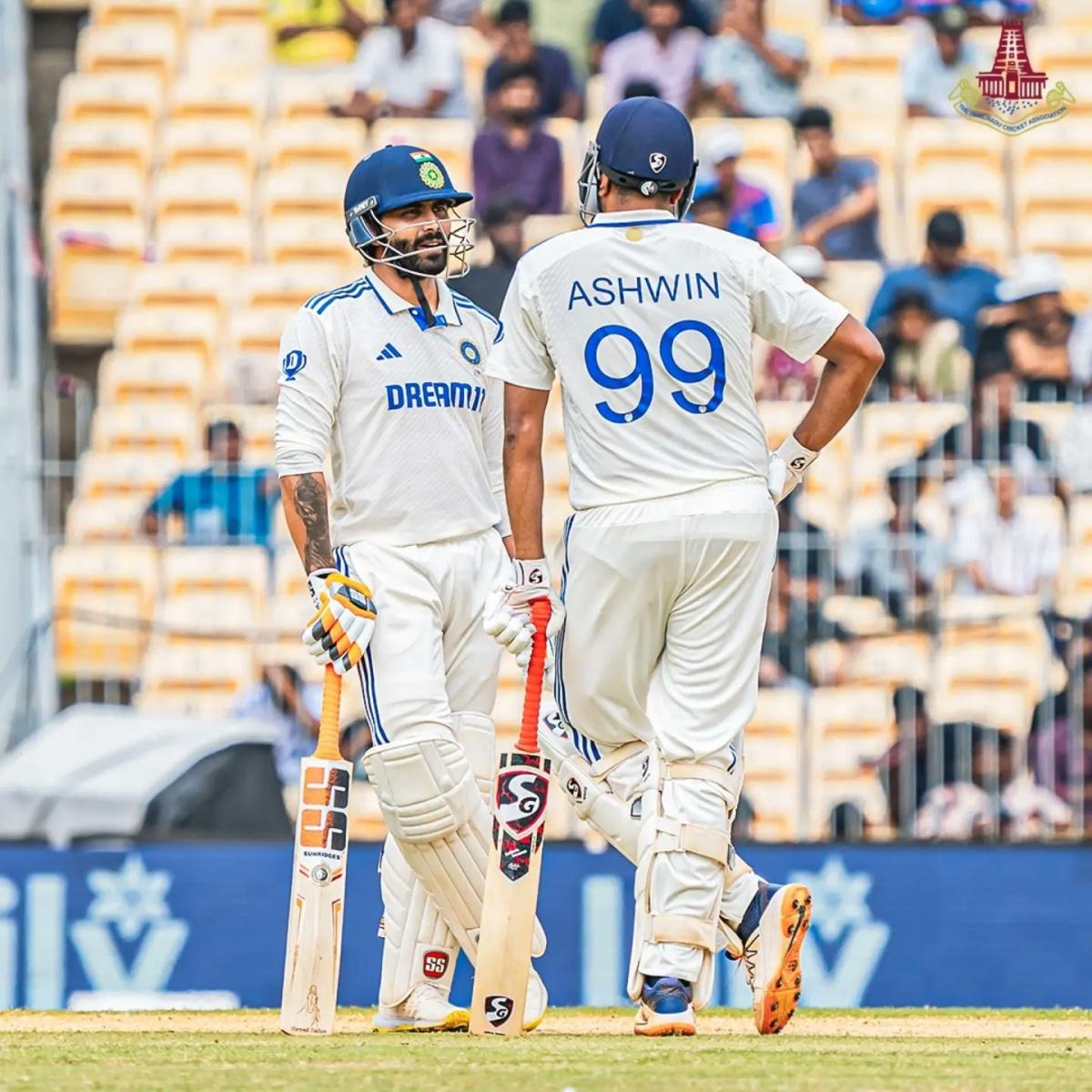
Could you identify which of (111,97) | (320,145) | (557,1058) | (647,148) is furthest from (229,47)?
(557,1058)

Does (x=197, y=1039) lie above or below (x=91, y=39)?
below

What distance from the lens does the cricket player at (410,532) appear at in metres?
6.26

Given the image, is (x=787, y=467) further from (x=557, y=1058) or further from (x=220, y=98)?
(x=220, y=98)

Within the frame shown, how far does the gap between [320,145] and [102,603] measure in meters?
3.54

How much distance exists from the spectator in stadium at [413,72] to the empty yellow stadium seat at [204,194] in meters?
0.66

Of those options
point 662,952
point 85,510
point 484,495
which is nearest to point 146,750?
point 85,510

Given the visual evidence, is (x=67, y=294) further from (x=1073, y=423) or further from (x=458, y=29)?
(x=1073, y=423)

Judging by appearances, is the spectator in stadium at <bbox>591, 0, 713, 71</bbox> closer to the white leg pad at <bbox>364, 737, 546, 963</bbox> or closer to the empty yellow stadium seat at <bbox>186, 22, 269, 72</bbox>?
the empty yellow stadium seat at <bbox>186, 22, 269, 72</bbox>

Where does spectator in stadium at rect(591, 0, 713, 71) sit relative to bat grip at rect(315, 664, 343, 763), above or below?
above

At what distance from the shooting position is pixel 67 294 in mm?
13156

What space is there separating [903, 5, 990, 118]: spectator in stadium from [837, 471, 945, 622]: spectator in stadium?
11.3ft

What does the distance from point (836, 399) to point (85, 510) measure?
5393mm

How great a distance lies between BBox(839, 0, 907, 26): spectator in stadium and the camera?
13516 millimetres

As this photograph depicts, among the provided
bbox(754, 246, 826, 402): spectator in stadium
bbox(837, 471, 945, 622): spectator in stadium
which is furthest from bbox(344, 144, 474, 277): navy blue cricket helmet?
bbox(754, 246, 826, 402): spectator in stadium
